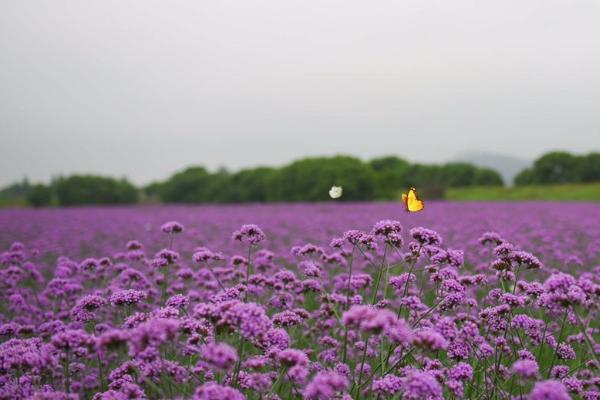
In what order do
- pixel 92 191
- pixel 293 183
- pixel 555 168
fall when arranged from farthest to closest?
pixel 555 168, pixel 92 191, pixel 293 183

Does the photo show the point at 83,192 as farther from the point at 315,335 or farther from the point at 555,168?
the point at 555,168

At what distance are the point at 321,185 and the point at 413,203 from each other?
4316cm

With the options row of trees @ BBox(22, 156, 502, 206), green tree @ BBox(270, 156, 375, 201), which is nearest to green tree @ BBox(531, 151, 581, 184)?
row of trees @ BBox(22, 156, 502, 206)

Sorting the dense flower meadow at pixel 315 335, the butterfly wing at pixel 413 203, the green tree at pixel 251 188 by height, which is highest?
the green tree at pixel 251 188

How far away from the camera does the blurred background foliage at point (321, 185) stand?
158 feet

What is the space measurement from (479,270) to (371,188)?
4096cm

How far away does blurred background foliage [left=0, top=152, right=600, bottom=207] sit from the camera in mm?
48219

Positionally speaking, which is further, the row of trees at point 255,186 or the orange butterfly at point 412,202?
the row of trees at point 255,186

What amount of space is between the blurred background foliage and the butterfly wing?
40.9 m

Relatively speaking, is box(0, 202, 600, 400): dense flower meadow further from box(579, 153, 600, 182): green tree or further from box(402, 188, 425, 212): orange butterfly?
box(579, 153, 600, 182): green tree

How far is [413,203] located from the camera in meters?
4.12

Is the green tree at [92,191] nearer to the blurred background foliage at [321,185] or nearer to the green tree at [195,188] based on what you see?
the blurred background foliage at [321,185]

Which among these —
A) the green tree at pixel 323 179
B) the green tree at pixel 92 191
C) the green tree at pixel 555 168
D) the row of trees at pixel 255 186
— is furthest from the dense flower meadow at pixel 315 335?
the green tree at pixel 555 168

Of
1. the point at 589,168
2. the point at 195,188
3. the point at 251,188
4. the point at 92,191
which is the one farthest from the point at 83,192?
the point at 589,168
